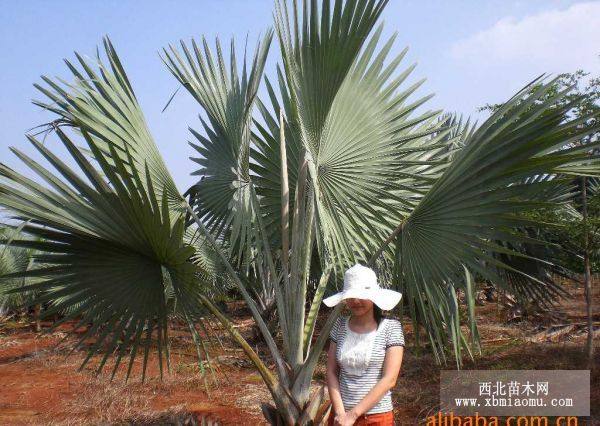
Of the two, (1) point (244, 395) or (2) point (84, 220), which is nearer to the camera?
(2) point (84, 220)

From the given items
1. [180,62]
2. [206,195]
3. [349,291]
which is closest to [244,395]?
[206,195]

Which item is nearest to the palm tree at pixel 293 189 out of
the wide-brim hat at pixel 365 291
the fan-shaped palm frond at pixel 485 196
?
the fan-shaped palm frond at pixel 485 196

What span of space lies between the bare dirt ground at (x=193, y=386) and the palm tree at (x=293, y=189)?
1.06 meters

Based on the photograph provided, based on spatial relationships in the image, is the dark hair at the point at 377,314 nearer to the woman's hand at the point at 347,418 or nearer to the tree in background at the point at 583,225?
the woman's hand at the point at 347,418

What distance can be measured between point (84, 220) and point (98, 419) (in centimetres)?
336

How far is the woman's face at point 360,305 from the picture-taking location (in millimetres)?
2666

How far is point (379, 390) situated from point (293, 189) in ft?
7.39

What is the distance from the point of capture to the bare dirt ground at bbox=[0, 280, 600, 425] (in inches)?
228

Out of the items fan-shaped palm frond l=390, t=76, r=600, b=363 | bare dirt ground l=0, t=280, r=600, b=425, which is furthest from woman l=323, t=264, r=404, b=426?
bare dirt ground l=0, t=280, r=600, b=425

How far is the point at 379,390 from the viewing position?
2562 millimetres

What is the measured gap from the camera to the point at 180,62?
14.8 ft

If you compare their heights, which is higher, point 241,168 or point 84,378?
point 241,168

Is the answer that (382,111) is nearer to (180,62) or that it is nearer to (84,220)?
(180,62)

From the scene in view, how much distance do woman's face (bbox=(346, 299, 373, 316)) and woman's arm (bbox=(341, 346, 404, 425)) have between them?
0.22 meters
